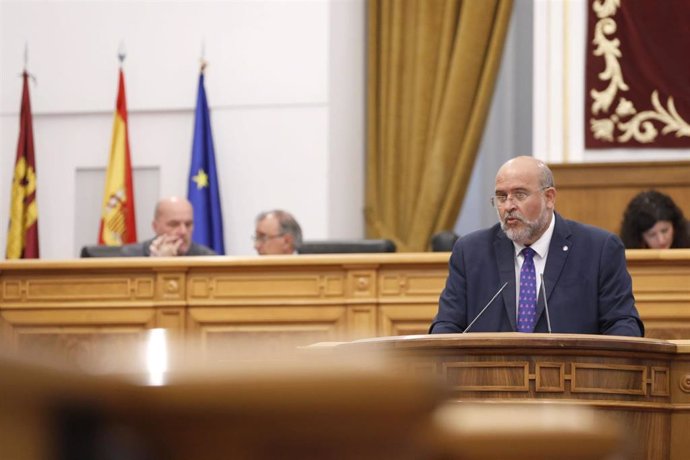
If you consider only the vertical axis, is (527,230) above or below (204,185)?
below

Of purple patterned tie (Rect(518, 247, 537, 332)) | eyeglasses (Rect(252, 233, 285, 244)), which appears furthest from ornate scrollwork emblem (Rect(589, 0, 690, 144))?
purple patterned tie (Rect(518, 247, 537, 332))

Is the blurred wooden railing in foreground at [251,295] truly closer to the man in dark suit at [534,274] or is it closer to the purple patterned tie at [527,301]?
the man in dark suit at [534,274]

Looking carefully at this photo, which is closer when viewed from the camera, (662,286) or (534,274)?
(534,274)

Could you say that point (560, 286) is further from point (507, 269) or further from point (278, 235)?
point (278, 235)

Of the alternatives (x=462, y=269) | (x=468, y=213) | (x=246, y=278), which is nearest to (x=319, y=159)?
(x=468, y=213)

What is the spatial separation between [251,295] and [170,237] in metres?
0.85

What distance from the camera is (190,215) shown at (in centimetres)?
740

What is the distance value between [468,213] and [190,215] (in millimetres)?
3679

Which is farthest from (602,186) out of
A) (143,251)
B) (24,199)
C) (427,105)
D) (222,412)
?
(222,412)

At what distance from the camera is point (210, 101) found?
32.2ft

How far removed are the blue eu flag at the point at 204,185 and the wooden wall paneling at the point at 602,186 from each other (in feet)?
8.98

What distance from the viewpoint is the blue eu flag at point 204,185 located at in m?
9.42

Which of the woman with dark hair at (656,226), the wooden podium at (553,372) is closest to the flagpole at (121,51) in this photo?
the woman with dark hair at (656,226)

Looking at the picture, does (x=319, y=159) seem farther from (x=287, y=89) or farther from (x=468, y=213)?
(x=468, y=213)
